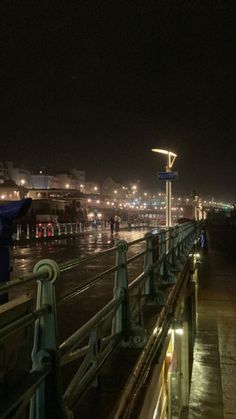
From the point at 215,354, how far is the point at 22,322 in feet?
51.4

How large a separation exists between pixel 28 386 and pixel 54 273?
74cm

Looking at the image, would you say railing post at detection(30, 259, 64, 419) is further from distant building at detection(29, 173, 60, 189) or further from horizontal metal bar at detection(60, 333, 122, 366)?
distant building at detection(29, 173, 60, 189)

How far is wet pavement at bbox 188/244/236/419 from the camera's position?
40.3ft

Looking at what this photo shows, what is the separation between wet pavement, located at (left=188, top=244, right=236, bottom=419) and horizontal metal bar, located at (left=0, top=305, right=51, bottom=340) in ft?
34.0

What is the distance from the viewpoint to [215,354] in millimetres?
16547

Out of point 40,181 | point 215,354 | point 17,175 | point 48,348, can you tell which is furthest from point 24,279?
point 40,181

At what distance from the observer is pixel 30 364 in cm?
283

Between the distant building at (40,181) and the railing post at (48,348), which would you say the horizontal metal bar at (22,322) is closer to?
the railing post at (48,348)

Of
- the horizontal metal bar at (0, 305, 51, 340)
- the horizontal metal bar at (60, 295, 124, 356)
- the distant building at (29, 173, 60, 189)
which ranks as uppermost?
the distant building at (29, 173, 60, 189)

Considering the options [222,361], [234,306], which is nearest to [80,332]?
[222,361]

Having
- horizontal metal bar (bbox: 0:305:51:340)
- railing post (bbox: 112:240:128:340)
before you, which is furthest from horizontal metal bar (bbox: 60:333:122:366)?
horizontal metal bar (bbox: 0:305:51:340)

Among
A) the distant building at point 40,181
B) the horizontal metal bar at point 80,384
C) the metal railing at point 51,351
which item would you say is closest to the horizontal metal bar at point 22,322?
the metal railing at point 51,351

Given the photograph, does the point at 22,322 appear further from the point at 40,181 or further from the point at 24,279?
the point at 40,181

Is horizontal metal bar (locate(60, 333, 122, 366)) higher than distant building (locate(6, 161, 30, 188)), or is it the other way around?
distant building (locate(6, 161, 30, 188))
